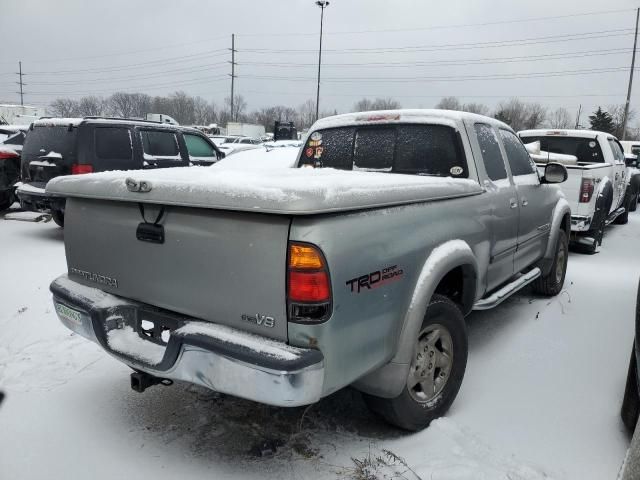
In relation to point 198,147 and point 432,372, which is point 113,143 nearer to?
point 198,147

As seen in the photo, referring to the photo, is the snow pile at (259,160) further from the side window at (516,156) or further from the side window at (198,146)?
the side window at (516,156)

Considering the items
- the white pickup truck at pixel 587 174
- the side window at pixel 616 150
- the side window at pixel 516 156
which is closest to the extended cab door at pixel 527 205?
the side window at pixel 516 156

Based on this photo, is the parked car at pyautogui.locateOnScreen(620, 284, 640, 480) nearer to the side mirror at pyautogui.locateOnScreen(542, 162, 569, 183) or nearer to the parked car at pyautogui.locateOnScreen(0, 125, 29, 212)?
the side mirror at pyautogui.locateOnScreen(542, 162, 569, 183)

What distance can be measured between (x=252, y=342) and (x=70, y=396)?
6.00 feet

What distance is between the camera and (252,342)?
2.10m

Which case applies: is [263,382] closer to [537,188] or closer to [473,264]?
[473,264]

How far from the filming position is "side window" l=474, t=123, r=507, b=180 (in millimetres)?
3795

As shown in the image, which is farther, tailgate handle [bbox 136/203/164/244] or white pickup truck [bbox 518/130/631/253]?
white pickup truck [bbox 518/130/631/253]

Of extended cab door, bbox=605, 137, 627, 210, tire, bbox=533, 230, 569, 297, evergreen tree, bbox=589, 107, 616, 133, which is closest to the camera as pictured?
tire, bbox=533, 230, 569, 297

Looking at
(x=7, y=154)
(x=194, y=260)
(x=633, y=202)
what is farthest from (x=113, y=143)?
(x=633, y=202)

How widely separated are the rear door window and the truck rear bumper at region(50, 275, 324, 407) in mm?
6181

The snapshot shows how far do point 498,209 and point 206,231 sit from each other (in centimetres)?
240

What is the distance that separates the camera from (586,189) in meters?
7.04

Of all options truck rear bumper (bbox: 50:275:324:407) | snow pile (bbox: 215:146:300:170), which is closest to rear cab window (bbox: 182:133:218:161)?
snow pile (bbox: 215:146:300:170)
